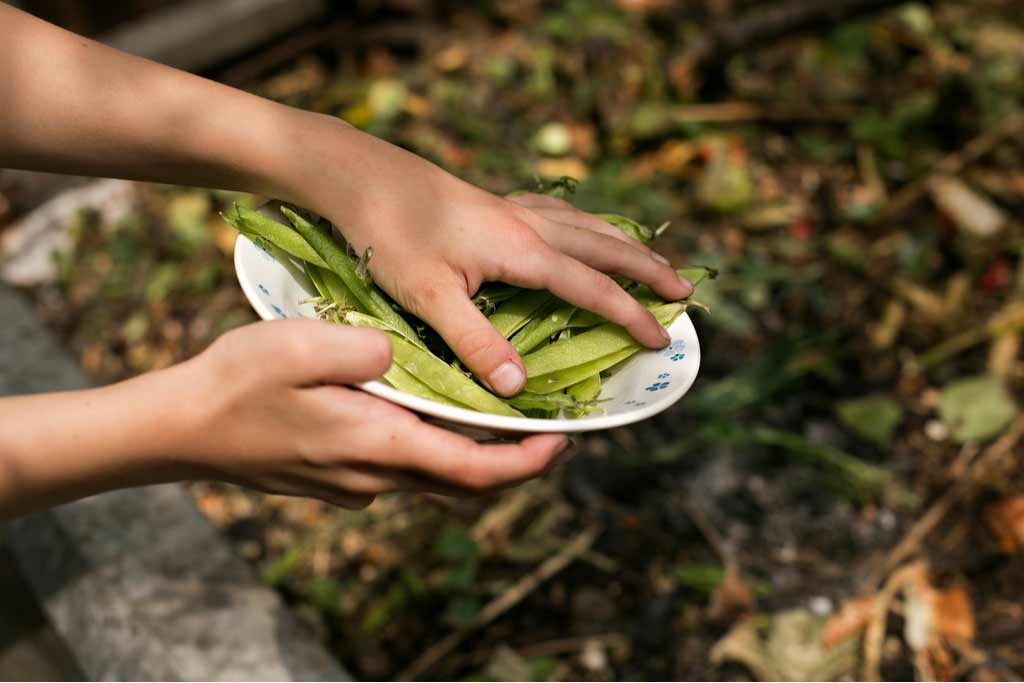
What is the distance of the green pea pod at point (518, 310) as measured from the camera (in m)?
1.63

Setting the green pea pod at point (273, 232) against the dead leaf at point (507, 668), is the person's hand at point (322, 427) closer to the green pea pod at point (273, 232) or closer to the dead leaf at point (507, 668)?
the green pea pod at point (273, 232)

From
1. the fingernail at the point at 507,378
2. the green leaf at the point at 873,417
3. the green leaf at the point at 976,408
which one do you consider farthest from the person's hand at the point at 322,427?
the green leaf at the point at 976,408

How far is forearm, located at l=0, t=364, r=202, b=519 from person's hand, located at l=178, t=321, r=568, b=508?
0.09 ft

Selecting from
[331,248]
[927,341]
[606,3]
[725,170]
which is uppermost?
[606,3]

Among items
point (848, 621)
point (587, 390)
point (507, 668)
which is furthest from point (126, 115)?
point (848, 621)

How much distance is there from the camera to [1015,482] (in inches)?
96.3

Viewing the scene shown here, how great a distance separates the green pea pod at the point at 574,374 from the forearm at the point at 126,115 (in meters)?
0.57

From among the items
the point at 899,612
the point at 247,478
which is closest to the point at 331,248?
the point at 247,478

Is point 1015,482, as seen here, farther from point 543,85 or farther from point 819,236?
point 543,85

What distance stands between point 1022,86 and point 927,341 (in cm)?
141

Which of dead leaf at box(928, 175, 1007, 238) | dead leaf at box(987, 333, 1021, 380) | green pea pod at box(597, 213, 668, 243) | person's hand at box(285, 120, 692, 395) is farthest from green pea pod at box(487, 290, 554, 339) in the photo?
dead leaf at box(928, 175, 1007, 238)

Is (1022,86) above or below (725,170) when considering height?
above

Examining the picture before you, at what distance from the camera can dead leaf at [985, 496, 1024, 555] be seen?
230cm

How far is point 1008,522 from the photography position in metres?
2.34
